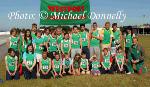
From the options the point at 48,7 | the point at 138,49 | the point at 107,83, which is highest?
the point at 48,7

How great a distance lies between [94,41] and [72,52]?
1.15m

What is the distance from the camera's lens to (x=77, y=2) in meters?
18.3

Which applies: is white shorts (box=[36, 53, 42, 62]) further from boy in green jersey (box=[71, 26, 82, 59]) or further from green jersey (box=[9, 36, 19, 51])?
boy in green jersey (box=[71, 26, 82, 59])

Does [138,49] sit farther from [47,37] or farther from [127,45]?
[47,37]

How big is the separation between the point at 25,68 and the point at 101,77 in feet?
9.65

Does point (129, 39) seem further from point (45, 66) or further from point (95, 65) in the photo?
point (45, 66)

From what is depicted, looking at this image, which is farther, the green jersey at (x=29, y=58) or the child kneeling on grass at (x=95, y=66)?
the child kneeling on grass at (x=95, y=66)

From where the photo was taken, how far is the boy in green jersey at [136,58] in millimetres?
15953

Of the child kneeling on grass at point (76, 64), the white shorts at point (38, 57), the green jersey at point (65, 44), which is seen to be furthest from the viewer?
the green jersey at point (65, 44)

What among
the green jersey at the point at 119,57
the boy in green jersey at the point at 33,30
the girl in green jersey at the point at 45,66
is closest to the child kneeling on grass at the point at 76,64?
the girl in green jersey at the point at 45,66

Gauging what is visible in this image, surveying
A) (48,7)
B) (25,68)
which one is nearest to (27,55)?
(25,68)

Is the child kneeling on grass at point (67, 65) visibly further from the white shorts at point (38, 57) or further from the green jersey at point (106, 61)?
→ the green jersey at point (106, 61)

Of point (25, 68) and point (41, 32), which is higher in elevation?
point (41, 32)

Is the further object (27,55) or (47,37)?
(47,37)
